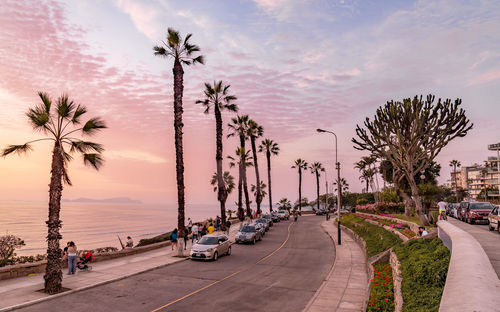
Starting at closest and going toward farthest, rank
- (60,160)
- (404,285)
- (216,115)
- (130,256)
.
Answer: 1. (404,285)
2. (60,160)
3. (130,256)
4. (216,115)

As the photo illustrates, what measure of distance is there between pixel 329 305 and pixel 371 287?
1923mm

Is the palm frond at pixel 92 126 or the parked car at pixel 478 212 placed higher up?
the palm frond at pixel 92 126

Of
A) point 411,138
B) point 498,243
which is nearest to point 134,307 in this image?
point 498,243

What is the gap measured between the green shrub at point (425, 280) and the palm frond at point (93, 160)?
48.5 ft

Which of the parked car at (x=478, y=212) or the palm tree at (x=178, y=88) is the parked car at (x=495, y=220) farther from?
the palm tree at (x=178, y=88)

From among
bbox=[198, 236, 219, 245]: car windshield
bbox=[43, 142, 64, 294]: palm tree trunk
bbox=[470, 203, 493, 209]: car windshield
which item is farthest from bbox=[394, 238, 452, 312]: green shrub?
bbox=[470, 203, 493, 209]: car windshield

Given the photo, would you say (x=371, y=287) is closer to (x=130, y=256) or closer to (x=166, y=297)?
(x=166, y=297)

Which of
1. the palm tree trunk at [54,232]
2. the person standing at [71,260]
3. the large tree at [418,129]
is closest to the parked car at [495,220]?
the large tree at [418,129]

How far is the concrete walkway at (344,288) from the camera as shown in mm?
13091

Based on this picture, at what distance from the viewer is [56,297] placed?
13742 mm

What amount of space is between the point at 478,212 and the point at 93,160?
96.5 feet

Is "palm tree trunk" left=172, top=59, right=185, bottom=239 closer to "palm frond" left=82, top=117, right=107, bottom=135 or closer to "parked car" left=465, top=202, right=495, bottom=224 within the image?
"palm frond" left=82, top=117, right=107, bottom=135

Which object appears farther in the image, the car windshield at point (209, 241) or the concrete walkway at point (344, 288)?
the car windshield at point (209, 241)

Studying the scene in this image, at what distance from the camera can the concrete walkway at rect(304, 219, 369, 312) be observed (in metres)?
13.1
